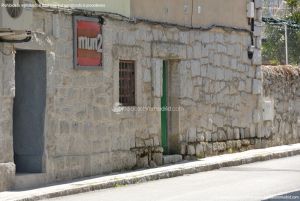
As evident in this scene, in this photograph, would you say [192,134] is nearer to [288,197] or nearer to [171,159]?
[171,159]

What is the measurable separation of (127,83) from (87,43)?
65.8 inches

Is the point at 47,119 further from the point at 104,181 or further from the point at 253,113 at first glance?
the point at 253,113

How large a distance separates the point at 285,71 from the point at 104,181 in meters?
9.37

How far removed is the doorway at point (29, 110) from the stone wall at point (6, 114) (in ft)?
2.49

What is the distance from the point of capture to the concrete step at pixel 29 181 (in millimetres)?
12641

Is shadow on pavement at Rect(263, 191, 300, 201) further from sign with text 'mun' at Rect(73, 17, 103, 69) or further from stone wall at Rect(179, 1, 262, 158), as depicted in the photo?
stone wall at Rect(179, 1, 262, 158)

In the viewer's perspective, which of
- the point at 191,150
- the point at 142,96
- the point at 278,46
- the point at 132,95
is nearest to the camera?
the point at 132,95

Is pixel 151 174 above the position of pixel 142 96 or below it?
below

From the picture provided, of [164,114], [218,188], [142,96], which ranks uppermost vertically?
[142,96]

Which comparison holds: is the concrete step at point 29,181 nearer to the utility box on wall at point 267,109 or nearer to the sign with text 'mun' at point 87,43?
the sign with text 'mun' at point 87,43

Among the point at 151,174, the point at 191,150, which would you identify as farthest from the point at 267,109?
the point at 151,174

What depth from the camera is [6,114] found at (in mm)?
12516

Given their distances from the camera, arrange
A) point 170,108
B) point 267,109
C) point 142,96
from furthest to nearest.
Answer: point 267,109 < point 170,108 < point 142,96

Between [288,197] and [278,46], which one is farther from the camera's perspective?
[278,46]
